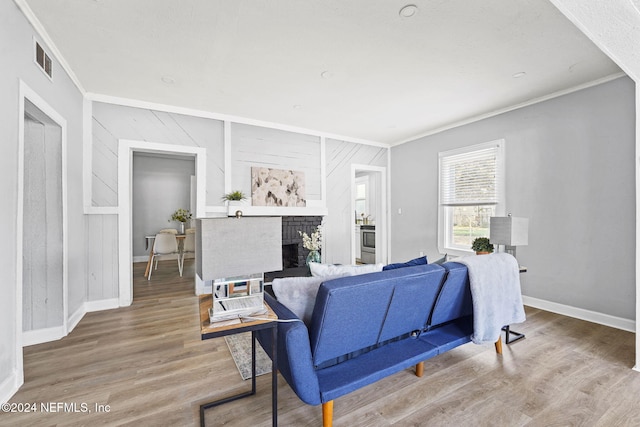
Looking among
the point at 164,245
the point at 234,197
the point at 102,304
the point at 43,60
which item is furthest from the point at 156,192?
the point at 43,60

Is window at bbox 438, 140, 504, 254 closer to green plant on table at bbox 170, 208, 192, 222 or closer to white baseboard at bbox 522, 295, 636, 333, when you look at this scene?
white baseboard at bbox 522, 295, 636, 333

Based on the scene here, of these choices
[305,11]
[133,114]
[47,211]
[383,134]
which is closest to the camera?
[305,11]

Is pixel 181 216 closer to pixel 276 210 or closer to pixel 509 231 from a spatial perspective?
pixel 276 210

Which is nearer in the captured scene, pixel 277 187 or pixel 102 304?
pixel 102 304

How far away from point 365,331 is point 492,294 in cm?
109

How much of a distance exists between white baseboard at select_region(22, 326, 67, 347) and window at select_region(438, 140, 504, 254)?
16.3ft

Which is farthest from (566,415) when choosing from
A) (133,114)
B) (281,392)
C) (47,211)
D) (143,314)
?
(133,114)

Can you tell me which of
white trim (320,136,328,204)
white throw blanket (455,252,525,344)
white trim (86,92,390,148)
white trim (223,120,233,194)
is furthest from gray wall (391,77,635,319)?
white trim (223,120,233,194)

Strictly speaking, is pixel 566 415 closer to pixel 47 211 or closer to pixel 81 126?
pixel 47 211

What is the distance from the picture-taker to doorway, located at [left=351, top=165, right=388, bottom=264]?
5.67 metres

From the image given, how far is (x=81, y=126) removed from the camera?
338 cm

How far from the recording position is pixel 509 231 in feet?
9.09

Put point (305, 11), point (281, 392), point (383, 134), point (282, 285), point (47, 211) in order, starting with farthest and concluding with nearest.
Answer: point (383, 134), point (47, 211), point (305, 11), point (281, 392), point (282, 285)

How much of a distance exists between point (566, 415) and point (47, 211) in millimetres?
4198
